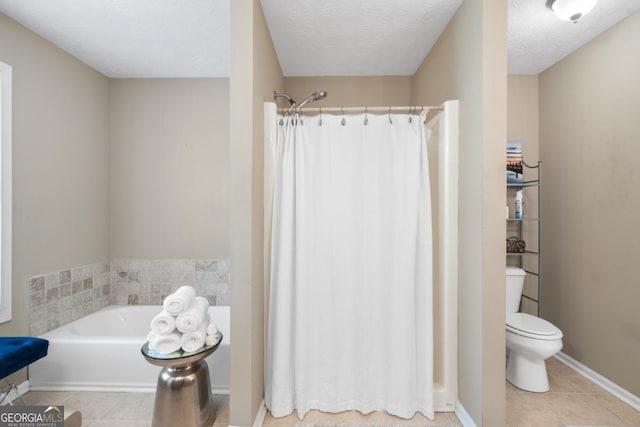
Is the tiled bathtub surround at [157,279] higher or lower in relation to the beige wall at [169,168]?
lower

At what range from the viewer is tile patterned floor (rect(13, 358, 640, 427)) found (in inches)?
70.2

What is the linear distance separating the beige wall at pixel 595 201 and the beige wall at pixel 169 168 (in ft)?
9.33

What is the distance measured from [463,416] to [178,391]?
160 centimetres

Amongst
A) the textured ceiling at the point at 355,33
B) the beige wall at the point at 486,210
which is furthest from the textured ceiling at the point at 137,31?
the beige wall at the point at 486,210

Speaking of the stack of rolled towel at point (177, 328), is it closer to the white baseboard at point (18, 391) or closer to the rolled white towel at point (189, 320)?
the rolled white towel at point (189, 320)

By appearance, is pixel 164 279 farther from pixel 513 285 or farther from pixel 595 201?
pixel 595 201

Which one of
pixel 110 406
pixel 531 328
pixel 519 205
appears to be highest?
pixel 519 205

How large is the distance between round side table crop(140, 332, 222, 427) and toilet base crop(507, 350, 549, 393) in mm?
2054

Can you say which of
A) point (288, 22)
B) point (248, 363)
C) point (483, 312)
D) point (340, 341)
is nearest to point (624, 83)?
point (483, 312)

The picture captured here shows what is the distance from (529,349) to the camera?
6.61 feet

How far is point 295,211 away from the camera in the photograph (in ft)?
6.17

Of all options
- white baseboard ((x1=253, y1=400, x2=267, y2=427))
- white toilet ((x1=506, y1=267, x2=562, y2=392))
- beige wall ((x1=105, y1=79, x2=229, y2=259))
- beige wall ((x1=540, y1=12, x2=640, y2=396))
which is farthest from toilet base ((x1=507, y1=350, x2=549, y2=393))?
beige wall ((x1=105, y1=79, x2=229, y2=259))

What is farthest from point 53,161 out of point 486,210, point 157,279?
point 486,210

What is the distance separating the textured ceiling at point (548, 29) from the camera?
190cm
